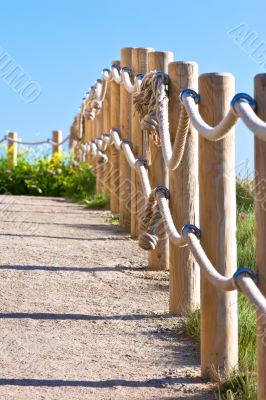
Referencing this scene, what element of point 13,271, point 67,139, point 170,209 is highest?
point 67,139

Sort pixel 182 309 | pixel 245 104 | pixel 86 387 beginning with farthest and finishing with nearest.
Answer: pixel 182 309 < pixel 86 387 < pixel 245 104

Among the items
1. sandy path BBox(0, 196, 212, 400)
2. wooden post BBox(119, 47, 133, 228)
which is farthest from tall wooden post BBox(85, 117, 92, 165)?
sandy path BBox(0, 196, 212, 400)

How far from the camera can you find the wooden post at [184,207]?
4.14 meters

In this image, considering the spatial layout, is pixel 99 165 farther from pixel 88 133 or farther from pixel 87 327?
pixel 87 327

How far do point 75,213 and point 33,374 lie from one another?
5.65 metres

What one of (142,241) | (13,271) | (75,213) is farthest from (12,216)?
(142,241)

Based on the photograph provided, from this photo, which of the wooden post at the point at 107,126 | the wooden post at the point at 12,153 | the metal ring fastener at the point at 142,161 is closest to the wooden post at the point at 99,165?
the wooden post at the point at 107,126

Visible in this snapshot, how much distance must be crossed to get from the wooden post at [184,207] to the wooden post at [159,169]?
2.61 ft

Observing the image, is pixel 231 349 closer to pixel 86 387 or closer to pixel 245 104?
pixel 86 387

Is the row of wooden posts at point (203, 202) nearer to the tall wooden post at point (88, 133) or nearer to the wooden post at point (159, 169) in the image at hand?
the wooden post at point (159, 169)

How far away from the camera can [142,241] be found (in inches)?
184

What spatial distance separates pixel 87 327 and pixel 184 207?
2.71ft

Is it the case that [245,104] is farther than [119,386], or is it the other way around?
[119,386]

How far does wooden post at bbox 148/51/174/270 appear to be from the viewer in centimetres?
507
